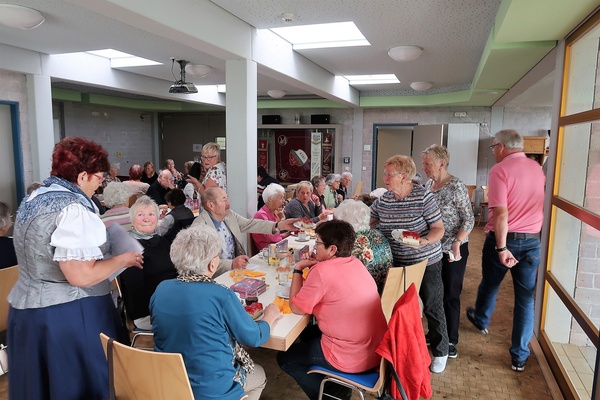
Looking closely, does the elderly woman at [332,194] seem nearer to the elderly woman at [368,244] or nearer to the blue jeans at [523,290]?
the blue jeans at [523,290]

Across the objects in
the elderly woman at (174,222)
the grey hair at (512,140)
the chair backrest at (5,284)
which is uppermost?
the grey hair at (512,140)

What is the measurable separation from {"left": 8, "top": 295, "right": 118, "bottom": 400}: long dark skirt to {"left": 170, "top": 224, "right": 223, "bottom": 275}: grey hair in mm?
442

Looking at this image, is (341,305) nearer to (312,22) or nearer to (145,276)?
(145,276)

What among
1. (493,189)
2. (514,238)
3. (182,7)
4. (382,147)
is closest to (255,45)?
(182,7)

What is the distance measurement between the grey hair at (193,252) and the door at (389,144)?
27.3 feet

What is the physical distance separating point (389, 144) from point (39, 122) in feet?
23.5

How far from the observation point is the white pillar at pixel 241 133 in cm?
388

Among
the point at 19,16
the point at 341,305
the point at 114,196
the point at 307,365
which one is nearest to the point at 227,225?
the point at 307,365

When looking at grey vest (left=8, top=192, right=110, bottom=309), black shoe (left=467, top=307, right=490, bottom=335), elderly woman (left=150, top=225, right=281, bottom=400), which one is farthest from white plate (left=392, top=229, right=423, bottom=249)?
grey vest (left=8, top=192, right=110, bottom=309)

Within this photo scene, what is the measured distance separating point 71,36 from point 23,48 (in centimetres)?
118

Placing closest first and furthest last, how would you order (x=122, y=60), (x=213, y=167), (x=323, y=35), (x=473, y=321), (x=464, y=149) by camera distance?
1. (x=473, y=321)
2. (x=213, y=167)
3. (x=323, y=35)
4. (x=122, y=60)
5. (x=464, y=149)

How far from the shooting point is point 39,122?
17.8 ft

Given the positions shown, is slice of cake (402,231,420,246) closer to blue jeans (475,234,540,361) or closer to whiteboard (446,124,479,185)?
blue jeans (475,234,540,361)

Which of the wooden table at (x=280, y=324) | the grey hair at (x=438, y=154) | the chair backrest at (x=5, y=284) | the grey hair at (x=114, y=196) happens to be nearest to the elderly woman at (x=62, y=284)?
the wooden table at (x=280, y=324)
